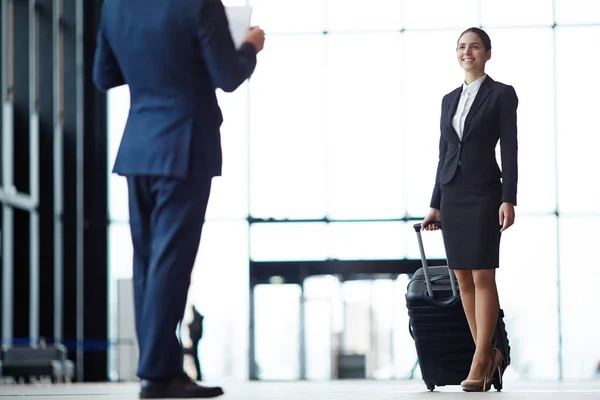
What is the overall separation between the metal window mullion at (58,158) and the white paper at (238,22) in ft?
44.3

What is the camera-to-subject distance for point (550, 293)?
50.6ft

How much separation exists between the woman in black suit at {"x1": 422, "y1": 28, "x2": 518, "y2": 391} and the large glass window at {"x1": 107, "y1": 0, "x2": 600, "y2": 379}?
1111 centimetres

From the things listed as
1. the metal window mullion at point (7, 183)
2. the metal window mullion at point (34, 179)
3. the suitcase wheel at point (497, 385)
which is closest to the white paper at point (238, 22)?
the suitcase wheel at point (497, 385)

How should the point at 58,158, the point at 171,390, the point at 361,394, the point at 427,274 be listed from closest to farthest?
the point at 171,390 → the point at 361,394 → the point at 427,274 → the point at 58,158

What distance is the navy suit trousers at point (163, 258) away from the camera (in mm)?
3367

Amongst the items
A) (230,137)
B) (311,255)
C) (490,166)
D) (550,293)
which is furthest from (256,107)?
(490,166)

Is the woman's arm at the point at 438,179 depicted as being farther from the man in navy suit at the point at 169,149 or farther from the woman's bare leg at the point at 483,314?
the man in navy suit at the point at 169,149

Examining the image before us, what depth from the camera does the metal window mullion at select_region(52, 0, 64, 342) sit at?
16.8m

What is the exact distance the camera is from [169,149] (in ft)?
11.1

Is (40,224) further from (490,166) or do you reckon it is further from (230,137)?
(490,166)

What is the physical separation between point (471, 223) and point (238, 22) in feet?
4.29

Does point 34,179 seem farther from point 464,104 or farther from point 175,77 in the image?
point 175,77

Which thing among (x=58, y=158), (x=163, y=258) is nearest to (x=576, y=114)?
(x=58, y=158)

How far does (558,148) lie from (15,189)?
Result: 24.6ft
